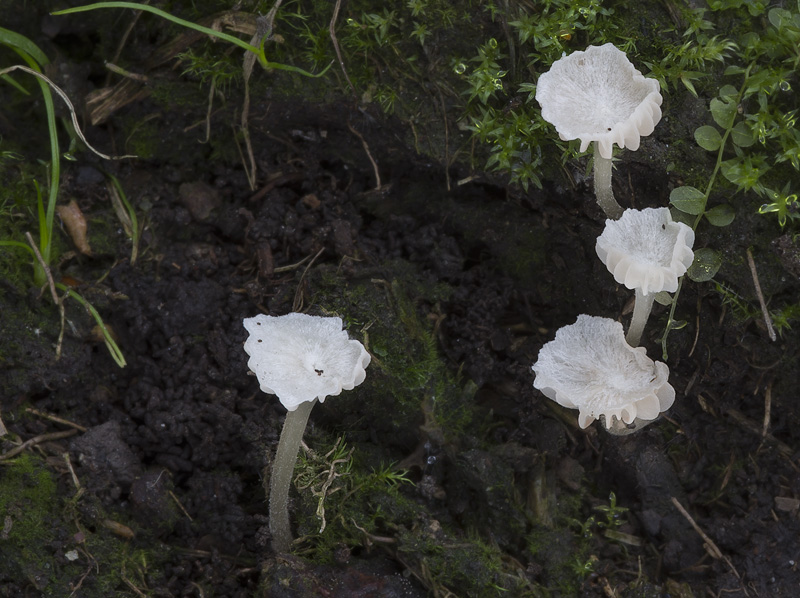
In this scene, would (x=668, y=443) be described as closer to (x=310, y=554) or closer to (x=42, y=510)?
(x=310, y=554)

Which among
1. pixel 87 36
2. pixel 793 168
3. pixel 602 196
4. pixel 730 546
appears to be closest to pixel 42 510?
pixel 87 36

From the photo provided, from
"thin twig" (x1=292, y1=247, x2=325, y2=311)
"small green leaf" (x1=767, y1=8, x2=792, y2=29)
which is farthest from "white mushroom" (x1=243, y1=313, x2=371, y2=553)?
"small green leaf" (x1=767, y1=8, x2=792, y2=29)

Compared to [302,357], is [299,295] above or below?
below

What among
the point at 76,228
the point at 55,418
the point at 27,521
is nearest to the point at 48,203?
the point at 76,228

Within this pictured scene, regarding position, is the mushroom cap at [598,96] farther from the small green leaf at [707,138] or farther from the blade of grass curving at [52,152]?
Answer: the blade of grass curving at [52,152]

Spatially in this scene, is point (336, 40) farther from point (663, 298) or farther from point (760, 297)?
point (760, 297)

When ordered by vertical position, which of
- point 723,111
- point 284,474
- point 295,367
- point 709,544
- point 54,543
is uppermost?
point 723,111
